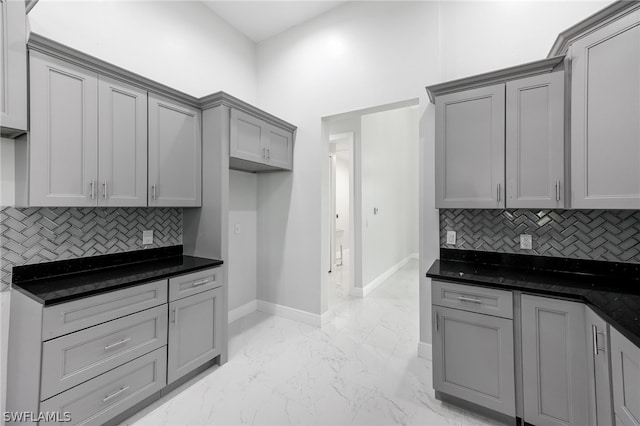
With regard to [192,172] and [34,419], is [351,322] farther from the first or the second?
[34,419]

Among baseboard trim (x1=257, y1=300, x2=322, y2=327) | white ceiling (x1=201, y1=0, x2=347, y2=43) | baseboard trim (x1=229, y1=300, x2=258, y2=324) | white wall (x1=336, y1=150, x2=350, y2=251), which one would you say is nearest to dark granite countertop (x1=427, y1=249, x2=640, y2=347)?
baseboard trim (x1=257, y1=300, x2=322, y2=327)

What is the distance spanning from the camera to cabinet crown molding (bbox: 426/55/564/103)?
1816 mm

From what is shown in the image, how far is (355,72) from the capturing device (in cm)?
292

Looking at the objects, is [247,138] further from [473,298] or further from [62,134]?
[473,298]

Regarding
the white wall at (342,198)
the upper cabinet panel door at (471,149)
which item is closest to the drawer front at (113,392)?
the upper cabinet panel door at (471,149)

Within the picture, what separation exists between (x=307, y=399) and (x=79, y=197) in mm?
2108

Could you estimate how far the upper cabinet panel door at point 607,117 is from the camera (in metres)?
1.47

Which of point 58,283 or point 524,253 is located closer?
point 58,283

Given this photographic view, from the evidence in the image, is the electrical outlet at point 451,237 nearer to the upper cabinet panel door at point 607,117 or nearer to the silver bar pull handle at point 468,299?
the silver bar pull handle at point 468,299

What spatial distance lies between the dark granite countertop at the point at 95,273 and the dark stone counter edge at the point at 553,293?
74.9 inches

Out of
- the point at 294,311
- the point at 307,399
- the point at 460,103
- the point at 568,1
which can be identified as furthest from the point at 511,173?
the point at 294,311

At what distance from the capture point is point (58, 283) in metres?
1.72

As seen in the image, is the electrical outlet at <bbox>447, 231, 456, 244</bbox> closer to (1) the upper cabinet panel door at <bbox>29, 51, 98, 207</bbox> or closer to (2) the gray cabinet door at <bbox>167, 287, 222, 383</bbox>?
(2) the gray cabinet door at <bbox>167, 287, 222, 383</bbox>

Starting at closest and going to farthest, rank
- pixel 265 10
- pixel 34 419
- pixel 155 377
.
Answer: pixel 34 419 < pixel 155 377 < pixel 265 10
